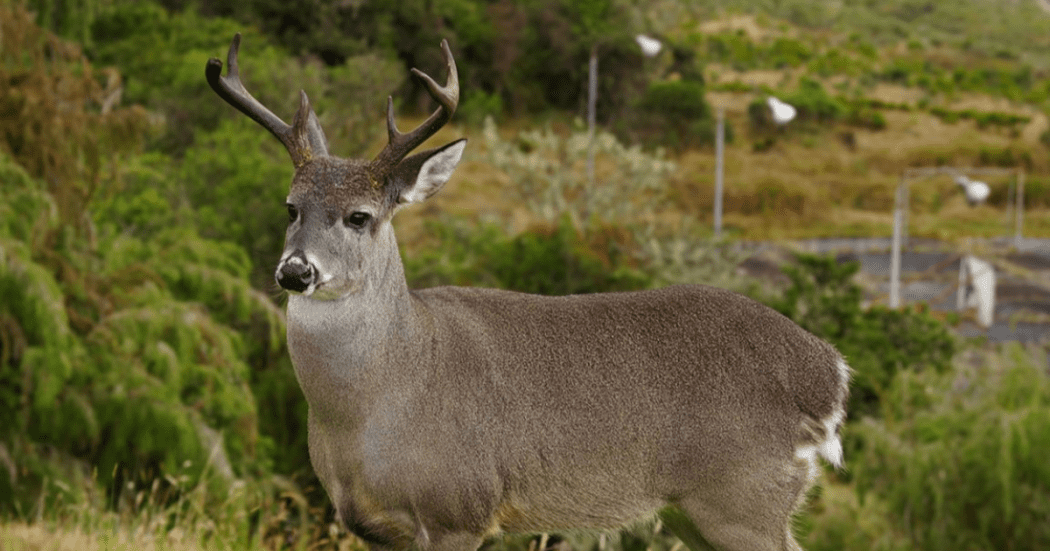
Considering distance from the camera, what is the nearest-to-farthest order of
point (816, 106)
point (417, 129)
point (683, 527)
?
point (417, 129) → point (683, 527) → point (816, 106)

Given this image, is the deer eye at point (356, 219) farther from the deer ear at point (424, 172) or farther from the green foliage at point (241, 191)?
the green foliage at point (241, 191)

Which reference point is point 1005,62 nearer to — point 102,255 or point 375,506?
point 102,255

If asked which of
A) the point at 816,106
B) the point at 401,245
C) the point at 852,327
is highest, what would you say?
the point at 816,106

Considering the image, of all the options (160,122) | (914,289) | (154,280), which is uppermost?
(160,122)

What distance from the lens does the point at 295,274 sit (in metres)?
3.98

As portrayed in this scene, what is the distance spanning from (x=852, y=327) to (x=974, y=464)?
7.59m

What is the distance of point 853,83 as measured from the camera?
304ft

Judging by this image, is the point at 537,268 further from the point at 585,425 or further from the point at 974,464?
the point at 585,425

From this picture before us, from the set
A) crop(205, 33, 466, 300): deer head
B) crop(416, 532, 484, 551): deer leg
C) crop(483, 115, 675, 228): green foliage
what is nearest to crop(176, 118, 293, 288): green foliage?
crop(483, 115, 675, 228): green foliage

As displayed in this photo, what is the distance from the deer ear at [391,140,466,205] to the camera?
4332mm

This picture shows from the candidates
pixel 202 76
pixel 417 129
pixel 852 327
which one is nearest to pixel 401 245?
pixel 852 327

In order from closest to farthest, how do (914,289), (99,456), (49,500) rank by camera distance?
(49,500) < (99,456) < (914,289)

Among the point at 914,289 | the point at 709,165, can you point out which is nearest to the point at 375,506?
the point at 914,289

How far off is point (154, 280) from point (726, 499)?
11283 mm
